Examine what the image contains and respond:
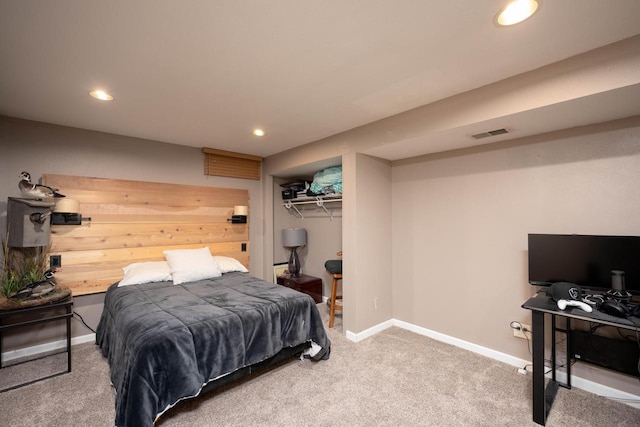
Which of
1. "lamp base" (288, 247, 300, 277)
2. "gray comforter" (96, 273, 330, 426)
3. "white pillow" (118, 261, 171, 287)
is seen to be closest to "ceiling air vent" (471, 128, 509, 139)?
"gray comforter" (96, 273, 330, 426)

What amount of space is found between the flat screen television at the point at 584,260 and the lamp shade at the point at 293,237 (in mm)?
2903

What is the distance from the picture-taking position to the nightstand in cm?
405

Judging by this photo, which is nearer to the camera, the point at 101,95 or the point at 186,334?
the point at 186,334

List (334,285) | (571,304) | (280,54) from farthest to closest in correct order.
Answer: (334,285)
(571,304)
(280,54)

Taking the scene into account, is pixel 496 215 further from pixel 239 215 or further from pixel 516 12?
pixel 239 215

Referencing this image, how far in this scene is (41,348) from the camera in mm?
2807

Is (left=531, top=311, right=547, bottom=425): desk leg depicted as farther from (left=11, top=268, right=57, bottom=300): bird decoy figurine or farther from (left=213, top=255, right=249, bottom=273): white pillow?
(left=11, top=268, right=57, bottom=300): bird decoy figurine

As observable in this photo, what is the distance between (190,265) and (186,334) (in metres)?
1.42

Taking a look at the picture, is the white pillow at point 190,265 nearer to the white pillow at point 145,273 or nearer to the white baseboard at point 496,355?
the white pillow at point 145,273

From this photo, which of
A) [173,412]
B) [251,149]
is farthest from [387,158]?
[173,412]

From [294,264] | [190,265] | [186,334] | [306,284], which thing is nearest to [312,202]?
[294,264]

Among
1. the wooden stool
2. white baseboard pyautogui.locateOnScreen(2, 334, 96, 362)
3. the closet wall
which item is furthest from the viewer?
the closet wall

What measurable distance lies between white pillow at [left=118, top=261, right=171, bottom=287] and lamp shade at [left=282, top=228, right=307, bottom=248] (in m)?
1.67

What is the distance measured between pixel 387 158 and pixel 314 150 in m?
0.90
